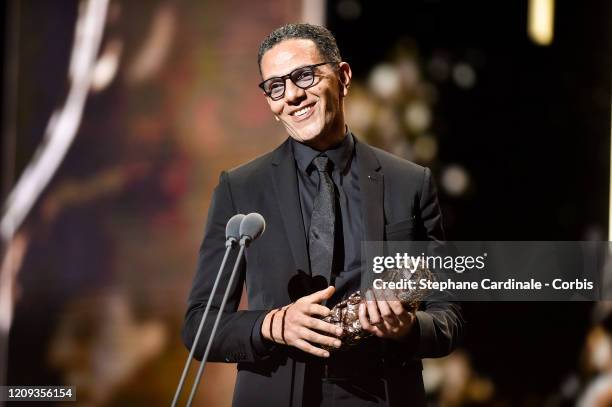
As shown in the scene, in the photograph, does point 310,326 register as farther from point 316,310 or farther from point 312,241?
point 312,241

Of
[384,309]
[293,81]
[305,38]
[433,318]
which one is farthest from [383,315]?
[305,38]

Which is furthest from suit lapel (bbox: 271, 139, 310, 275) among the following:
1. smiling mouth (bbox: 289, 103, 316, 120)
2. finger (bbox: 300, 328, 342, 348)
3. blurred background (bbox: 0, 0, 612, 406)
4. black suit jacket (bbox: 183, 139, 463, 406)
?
blurred background (bbox: 0, 0, 612, 406)

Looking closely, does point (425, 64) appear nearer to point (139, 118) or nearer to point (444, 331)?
point (139, 118)

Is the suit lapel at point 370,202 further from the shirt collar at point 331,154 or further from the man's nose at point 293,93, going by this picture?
the man's nose at point 293,93

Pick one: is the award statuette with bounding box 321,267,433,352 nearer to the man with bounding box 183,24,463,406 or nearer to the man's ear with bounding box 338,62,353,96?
the man with bounding box 183,24,463,406

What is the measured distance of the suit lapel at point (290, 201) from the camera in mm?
1673

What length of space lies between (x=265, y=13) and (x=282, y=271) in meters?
1.51

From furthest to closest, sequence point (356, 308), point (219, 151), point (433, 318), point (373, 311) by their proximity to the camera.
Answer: point (219, 151), point (433, 318), point (356, 308), point (373, 311)

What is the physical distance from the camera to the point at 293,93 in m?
1.74

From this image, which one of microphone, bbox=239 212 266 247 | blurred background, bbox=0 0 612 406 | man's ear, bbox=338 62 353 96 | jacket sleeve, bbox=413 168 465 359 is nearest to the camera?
microphone, bbox=239 212 266 247

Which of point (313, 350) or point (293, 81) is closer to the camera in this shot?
point (313, 350)

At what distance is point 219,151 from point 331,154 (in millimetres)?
1195

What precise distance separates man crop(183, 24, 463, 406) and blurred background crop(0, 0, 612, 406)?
0.96 meters

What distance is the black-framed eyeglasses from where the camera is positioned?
5.74 feet
